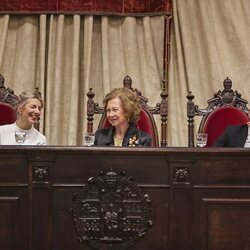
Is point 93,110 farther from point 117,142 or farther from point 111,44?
point 111,44

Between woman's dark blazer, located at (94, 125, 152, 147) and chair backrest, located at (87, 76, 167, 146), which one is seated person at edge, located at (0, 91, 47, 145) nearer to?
woman's dark blazer, located at (94, 125, 152, 147)

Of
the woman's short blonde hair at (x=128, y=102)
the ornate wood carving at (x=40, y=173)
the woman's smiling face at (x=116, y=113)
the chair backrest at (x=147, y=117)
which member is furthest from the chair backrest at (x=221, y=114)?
the ornate wood carving at (x=40, y=173)

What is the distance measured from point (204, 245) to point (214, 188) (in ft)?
0.95

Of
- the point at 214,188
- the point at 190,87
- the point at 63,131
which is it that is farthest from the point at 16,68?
the point at 214,188

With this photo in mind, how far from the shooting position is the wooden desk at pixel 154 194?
2.46 meters

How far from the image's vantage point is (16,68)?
4.52 m

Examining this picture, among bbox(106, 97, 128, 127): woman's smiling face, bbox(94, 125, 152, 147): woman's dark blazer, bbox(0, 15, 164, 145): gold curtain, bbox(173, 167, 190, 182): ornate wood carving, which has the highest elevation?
bbox(0, 15, 164, 145): gold curtain

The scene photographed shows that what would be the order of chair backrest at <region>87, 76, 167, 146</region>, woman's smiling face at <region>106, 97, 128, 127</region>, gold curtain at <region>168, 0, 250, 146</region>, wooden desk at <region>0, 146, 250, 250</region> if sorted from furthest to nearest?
gold curtain at <region>168, 0, 250, 146</region>, chair backrest at <region>87, 76, 167, 146</region>, woman's smiling face at <region>106, 97, 128, 127</region>, wooden desk at <region>0, 146, 250, 250</region>

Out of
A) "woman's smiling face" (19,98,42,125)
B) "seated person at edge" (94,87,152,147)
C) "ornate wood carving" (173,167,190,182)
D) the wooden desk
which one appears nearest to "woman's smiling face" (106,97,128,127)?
"seated person at edge" (94,87,152,147)

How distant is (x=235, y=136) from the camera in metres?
3.28

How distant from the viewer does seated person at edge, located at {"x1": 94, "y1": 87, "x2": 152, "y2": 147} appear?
122 inches

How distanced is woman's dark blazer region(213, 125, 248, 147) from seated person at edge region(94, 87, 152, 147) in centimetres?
52

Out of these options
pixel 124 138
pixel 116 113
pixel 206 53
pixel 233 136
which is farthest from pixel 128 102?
pixel 206 53

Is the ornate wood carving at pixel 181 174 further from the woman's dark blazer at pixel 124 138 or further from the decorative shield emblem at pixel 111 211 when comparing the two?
the woman's dark blazer at pixel 124 138
